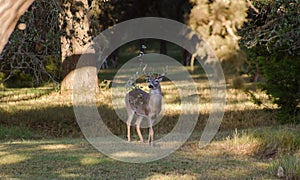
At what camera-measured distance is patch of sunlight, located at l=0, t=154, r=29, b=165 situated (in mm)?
10820

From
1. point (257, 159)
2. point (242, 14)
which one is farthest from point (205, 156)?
point (242, 14)

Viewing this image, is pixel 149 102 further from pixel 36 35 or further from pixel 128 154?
pixel 36 35

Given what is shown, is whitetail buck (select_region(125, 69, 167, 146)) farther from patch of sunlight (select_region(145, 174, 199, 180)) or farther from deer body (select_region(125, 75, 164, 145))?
patch of sunlight (select_region(145, 174, 199, 180))

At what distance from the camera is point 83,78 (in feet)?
75.5

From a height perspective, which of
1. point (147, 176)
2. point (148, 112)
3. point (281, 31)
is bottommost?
point (147, 176)

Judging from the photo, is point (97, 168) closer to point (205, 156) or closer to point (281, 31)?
point (205, 156)

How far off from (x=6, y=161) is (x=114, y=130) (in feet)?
20.9

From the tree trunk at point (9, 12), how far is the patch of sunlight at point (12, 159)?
7364 mm

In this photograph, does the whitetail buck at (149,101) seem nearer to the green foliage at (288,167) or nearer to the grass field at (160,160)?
the grass field at (160,160)

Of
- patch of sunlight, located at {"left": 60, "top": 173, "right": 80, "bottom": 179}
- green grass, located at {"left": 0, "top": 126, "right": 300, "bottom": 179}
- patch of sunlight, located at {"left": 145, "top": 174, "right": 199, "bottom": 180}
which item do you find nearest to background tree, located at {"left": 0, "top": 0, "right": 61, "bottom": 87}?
green grass, located at {"left": 0, "top": 126, "right": 300, "bottom": 179}

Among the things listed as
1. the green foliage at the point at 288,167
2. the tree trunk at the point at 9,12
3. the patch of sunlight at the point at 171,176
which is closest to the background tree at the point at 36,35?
the patch of sunlight at the point at 171,176

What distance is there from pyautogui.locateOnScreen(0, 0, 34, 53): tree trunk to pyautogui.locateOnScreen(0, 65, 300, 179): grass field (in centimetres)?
221

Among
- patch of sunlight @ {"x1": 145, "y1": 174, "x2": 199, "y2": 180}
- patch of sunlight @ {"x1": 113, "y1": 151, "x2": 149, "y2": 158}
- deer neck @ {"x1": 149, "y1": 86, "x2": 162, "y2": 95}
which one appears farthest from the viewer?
deer neck @ {"x1": 149, "y1": 86, "x2": 162, "y2": 95}

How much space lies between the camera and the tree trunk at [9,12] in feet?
12.1
